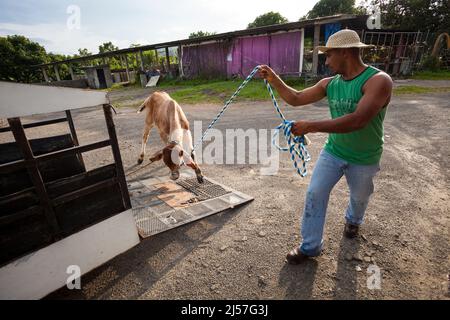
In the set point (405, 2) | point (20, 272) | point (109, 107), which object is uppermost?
point (405, 2)

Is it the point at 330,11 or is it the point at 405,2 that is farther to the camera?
the point at 330,11

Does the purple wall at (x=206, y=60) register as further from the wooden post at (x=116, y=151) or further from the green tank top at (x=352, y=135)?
the wooden post at (x=116, y=151)

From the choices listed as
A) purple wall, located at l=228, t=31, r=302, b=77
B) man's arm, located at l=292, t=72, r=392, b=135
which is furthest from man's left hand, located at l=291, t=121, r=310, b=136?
purple wall, located at l=228, t=31, r=302, b=77

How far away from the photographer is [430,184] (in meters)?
4.50

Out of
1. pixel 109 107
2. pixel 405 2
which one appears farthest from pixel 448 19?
pixel 109 107

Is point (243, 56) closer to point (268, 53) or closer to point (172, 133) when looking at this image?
point (268, 53)

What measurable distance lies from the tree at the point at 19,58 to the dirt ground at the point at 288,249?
42861 mm

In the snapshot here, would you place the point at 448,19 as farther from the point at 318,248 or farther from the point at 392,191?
the point at 318,248

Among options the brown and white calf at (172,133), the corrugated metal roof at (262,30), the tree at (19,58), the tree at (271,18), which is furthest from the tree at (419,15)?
the tree at (19,58)

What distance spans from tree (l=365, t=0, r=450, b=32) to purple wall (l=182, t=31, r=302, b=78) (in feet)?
46.5

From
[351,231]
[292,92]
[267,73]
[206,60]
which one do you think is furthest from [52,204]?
[206,60]

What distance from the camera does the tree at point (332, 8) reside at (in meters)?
38.1

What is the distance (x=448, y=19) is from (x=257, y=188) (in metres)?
29.9

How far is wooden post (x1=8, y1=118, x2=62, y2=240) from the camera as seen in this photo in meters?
2.13
